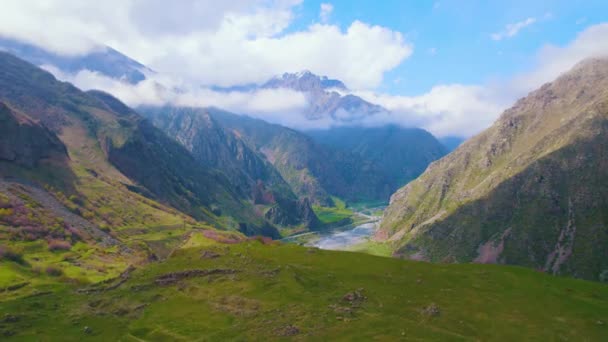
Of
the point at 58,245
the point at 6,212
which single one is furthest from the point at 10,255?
the point at 6,212

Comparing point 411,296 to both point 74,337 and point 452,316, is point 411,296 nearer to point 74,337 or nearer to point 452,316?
point 452,316

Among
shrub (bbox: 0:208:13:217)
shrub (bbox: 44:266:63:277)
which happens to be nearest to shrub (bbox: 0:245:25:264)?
shrub (bbox: 44:266:63:277)

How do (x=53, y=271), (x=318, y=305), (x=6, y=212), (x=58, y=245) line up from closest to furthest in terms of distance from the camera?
(x=318, y=305), (x=53, y=271), (x=58, y=245), (x=6, y=212)

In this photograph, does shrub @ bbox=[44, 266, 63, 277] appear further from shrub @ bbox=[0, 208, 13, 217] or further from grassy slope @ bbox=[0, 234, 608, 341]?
shrub @ bbox=[0, 208, 13, 217]

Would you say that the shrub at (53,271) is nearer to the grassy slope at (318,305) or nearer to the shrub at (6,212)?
the grassy slope at (318,305)

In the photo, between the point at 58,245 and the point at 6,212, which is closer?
the point at 58,245

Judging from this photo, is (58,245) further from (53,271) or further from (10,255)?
(53,271)
